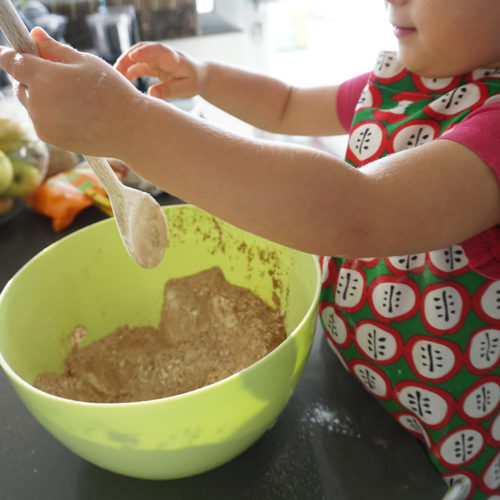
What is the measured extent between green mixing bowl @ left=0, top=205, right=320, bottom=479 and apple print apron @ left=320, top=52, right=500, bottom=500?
0.26 feet

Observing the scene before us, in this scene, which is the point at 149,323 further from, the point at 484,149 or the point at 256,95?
the point at 484,149

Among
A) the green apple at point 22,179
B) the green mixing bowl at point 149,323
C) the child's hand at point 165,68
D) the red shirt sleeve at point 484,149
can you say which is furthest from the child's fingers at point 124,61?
the red shirt sleeve at point 484,149

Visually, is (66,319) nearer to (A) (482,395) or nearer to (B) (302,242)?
(B) (302,242)

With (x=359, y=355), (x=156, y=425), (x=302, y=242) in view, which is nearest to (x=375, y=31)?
(x=359, y=355)

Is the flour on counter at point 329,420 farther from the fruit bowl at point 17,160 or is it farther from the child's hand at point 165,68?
the fruit bowl at point 17,160

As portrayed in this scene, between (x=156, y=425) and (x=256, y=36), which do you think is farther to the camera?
(x=256, y=36)

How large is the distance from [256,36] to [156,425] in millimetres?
1923

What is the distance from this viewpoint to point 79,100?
0.38 meters


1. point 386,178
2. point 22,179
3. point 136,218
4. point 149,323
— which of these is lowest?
point 149,323

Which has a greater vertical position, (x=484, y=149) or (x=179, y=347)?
(x=484, y=149)

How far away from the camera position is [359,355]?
A: 59 cm

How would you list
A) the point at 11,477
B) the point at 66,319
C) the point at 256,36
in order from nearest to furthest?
1. the point at 11,477
2. the point at 66,319
3. the point at 256,36

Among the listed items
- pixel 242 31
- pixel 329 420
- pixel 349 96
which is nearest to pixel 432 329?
pixel 329 420

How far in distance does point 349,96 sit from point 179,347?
17.4 inches
